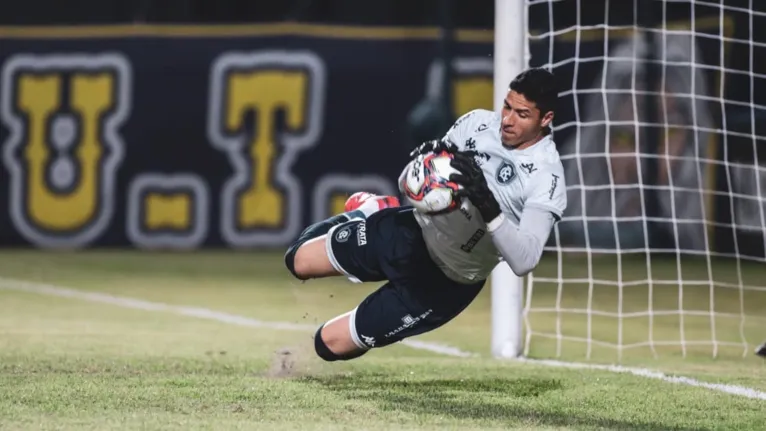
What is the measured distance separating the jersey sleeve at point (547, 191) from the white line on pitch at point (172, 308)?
2.72m

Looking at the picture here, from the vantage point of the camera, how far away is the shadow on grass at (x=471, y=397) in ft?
18.8

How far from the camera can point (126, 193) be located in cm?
1535

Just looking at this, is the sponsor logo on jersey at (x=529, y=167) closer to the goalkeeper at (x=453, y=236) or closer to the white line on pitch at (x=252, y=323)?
the goalkeeper at (x=453, y=236)

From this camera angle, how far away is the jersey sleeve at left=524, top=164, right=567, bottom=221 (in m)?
→ 5.77

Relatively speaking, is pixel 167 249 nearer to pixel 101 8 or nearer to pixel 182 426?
pixel 101 8

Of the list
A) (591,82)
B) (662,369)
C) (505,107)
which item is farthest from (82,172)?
(505,107)

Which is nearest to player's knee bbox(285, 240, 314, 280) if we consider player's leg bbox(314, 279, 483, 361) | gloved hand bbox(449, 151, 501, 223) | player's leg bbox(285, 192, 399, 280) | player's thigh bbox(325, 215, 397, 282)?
player's leg bbox(285, 192, 399, 280)

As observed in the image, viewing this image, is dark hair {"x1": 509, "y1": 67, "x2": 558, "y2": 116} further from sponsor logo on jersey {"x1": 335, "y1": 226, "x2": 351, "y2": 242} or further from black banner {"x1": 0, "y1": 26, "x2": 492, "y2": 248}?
black banner {"x1": 0, "y1": 26, "x2": 492, "y2": 248}

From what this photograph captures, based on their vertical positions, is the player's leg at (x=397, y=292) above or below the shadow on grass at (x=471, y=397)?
above

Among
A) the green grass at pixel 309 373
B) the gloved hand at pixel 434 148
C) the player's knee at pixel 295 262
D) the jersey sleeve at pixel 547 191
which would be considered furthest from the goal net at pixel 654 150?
the gloved hand at pixel 434 148

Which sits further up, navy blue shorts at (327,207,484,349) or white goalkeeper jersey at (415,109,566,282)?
white goalkeeper jersey at (415,109,566,282)

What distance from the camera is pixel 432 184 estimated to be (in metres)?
5.62

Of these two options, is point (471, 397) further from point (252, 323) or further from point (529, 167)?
point (252, 323)

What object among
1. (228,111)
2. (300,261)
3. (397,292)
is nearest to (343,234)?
(300,261)
